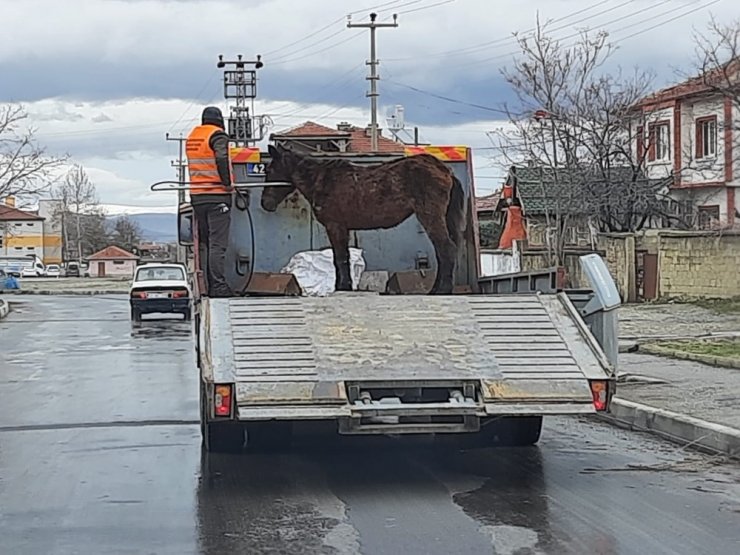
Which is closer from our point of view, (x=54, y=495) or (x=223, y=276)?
(x=54, y=495)

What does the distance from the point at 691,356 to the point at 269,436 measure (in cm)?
912

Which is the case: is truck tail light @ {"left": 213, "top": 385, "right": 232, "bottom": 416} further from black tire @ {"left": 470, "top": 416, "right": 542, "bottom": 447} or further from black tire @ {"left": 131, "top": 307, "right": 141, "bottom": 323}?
black tire @ {"left": 131, "top": 307, "right": 141, "bottom": 323}

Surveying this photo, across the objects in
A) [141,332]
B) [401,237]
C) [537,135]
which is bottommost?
[141,332]

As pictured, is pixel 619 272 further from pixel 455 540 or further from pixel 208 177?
pixel 455 540

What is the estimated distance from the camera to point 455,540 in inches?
282

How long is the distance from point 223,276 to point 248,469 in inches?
116

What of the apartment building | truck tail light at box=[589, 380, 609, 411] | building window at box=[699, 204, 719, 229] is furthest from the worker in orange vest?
building window at box=[699, 204, 719, 229]

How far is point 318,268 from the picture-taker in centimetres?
1223

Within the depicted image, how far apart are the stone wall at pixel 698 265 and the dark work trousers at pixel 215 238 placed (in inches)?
817

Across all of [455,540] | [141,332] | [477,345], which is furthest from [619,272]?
[455,540]

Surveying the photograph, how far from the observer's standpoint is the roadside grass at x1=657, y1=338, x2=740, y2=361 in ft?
58.2

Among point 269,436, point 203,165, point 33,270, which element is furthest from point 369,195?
point 33,270

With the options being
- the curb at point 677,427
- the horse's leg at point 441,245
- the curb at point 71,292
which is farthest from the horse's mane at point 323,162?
the curb at point 71,292

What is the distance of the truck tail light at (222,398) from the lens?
27.7 feet
